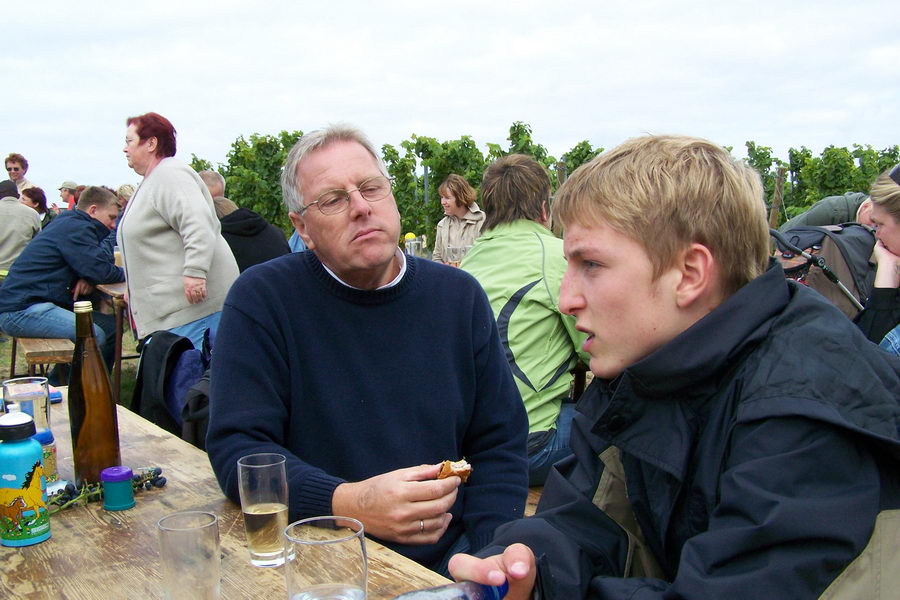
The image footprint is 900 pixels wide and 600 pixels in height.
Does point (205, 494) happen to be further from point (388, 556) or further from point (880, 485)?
point (880, 485)

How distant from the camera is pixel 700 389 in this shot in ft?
4.06

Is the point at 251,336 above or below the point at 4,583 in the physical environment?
above

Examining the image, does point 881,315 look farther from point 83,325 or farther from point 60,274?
point 60,274

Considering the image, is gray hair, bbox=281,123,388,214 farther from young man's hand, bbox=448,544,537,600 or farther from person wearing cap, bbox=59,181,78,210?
person wearing cap, bbox=59,181,78,210

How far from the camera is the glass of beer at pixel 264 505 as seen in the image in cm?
148

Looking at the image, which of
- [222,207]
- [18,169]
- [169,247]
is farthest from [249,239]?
[18,169]

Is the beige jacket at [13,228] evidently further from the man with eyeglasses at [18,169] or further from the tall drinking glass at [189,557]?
the tall drinking glass at [189,557]

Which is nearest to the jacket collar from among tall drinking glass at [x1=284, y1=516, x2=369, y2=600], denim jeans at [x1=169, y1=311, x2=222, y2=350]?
denim jeans at [x1=169, y1=311, x2=222, y2=350]

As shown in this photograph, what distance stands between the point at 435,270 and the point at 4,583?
1.29 metres

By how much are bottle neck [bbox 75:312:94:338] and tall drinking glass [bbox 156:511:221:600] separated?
801 mm

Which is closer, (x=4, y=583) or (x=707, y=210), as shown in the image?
(x=707, y=210)

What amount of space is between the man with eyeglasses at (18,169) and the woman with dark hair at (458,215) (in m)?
6.45

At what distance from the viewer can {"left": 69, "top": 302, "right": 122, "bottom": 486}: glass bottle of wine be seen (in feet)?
6.18

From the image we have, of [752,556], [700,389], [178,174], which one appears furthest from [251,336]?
[178,174]
